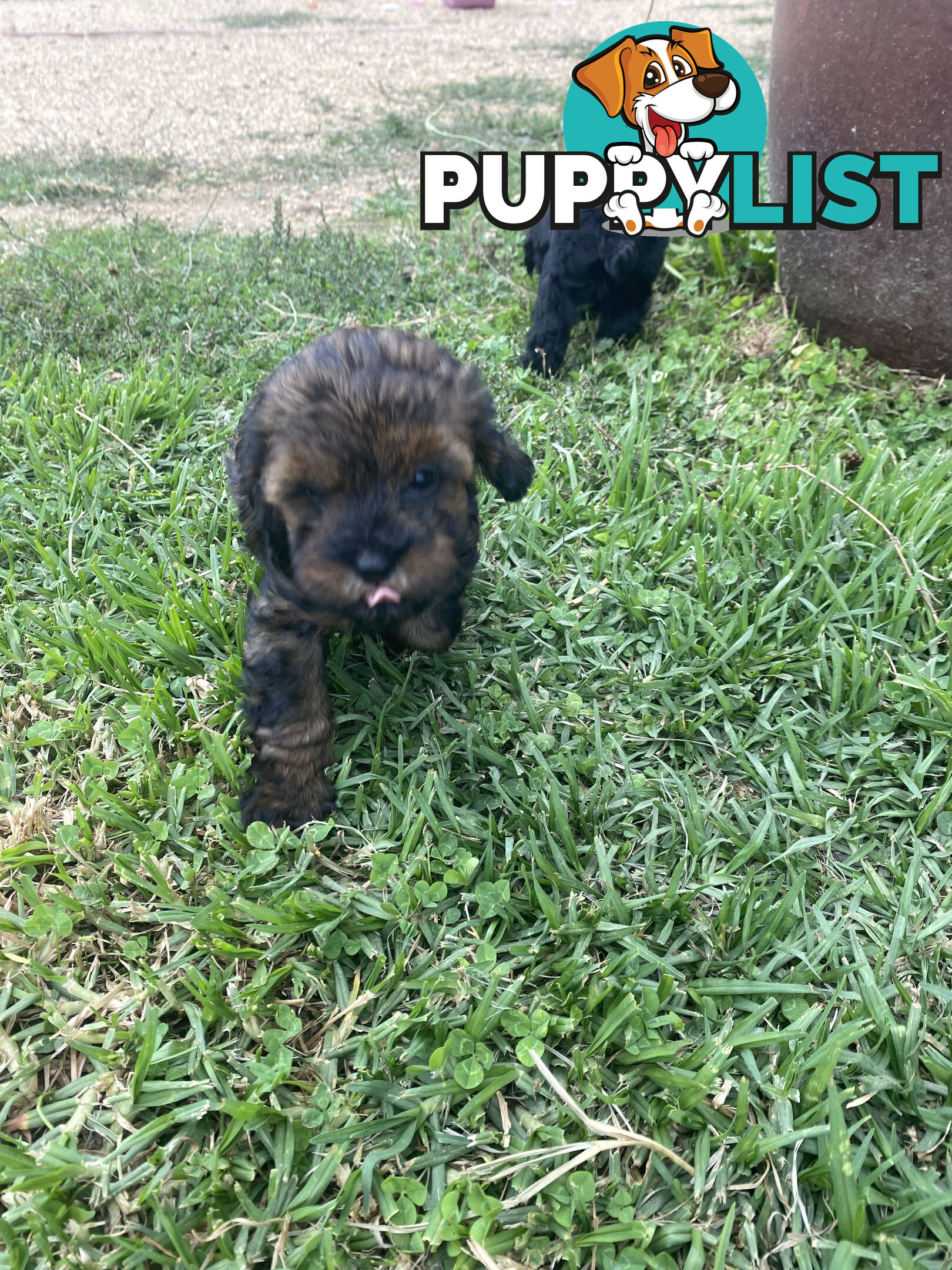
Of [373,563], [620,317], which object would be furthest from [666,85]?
[373,563]

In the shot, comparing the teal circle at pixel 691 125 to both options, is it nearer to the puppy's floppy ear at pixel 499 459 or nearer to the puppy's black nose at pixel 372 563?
the puppy's floppy ear at pixel 499 459

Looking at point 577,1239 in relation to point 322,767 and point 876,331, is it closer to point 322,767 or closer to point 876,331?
point 322,767

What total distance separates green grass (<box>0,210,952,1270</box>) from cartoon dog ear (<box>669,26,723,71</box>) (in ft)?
7.64

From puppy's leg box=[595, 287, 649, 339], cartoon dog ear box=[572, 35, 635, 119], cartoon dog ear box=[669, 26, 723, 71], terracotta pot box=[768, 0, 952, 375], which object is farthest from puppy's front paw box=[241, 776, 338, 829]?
cartoon dog ear box=[669, 26, 723, 71]

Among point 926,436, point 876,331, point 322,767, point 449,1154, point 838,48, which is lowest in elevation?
point 449,1154

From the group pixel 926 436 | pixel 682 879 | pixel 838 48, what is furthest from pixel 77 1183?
pixel 838 48

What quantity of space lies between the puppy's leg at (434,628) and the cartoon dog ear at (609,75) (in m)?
3.70

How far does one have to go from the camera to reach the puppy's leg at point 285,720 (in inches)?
92.7

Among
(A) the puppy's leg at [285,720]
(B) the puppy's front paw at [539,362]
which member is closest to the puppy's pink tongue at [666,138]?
(B) the puppy's front paw at [539,362]

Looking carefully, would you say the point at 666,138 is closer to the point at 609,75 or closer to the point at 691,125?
the point at 691,125

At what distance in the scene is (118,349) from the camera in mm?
4426

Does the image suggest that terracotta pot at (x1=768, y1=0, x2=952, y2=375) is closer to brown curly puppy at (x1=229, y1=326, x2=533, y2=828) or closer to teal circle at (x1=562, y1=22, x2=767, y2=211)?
teal circle at (x1=562, y1=22, x2=767, y2=211)

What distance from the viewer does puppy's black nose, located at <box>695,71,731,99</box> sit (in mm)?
4770

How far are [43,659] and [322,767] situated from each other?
1086 millimetres
